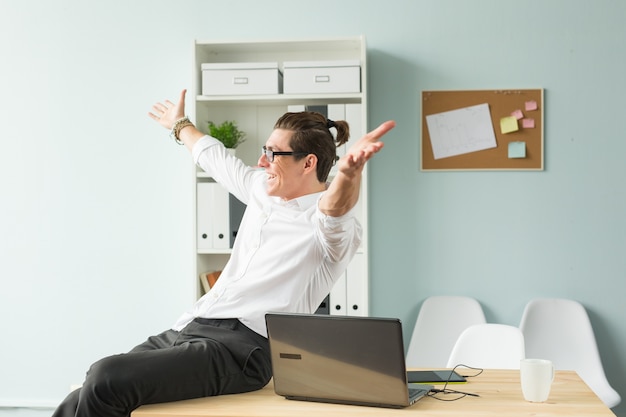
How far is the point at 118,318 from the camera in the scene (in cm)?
406

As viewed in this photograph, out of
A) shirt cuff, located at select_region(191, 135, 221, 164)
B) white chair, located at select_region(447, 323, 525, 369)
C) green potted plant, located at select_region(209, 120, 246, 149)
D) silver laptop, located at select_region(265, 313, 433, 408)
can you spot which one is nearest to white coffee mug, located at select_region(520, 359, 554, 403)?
silver laptop, located at select_region(265, 313, 433, 408)

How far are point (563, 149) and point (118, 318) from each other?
2.41m

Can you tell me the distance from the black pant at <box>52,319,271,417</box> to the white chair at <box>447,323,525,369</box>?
3.29 ft

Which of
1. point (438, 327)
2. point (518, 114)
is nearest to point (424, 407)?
point (438, 327)

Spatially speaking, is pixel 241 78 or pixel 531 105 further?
pixel 531 105

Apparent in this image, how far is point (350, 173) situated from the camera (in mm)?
1786

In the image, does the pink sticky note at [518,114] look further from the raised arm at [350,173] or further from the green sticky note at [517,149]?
the raised arm at [350,173]

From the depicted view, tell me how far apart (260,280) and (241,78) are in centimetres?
175

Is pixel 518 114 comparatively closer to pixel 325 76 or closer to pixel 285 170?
pixel 325 76

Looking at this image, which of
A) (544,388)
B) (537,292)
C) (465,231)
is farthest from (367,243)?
(544,388)

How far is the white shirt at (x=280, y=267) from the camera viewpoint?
82.8 inches

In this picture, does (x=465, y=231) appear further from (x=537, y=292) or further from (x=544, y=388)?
(x=544, y=388)

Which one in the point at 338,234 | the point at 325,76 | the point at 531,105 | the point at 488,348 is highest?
the point at 325,76

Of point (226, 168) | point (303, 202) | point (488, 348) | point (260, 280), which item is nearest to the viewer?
point (260, 280)
